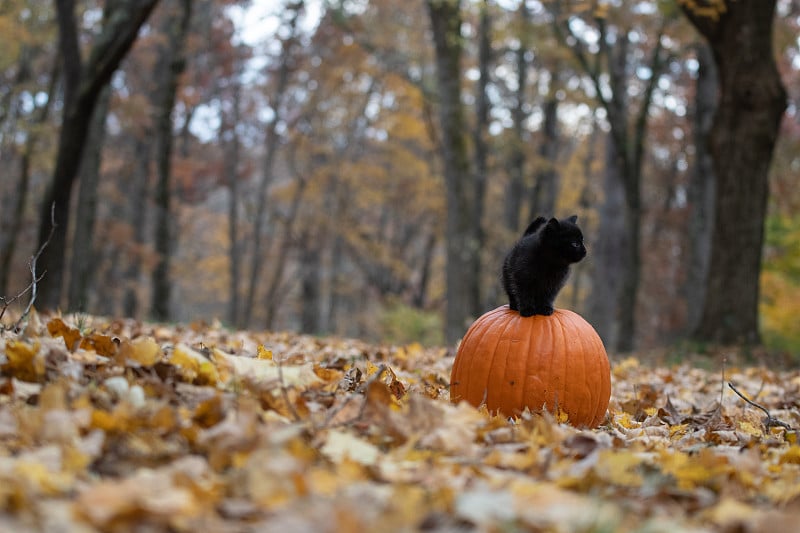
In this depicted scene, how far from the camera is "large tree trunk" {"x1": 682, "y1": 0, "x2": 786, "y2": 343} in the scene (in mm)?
8203

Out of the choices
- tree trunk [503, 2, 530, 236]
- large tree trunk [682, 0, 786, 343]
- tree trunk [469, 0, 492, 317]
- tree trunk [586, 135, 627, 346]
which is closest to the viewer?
large tree trunk [682, 0, 786, 343]

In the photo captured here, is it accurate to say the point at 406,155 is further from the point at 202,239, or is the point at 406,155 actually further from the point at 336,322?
the point at 202,239

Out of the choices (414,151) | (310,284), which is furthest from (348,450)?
(414,151)

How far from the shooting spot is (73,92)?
811 cm

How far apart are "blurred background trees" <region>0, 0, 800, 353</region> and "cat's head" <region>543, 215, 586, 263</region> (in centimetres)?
491

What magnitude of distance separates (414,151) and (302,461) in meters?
26.5

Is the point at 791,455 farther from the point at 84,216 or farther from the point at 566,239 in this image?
Result: the point at 84,216

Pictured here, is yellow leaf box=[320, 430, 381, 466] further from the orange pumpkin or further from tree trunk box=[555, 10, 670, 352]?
tree trunk box=[555, 10, 670, 352]

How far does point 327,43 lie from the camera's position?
21.0 metres

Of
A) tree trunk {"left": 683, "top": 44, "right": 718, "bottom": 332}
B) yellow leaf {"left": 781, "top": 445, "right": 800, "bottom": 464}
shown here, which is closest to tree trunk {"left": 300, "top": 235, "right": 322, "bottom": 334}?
tree trunk {"left": 683, "top": 44, "right": 718, "bottom": 332}

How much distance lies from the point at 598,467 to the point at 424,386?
193 centimetres

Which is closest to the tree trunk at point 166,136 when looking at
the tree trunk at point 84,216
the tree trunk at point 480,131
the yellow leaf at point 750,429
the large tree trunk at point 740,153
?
the tree trunk at point 84,216

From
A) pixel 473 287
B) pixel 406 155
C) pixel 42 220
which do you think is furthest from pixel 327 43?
pixel 42 220

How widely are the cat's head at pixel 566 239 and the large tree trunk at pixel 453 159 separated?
7430mm
